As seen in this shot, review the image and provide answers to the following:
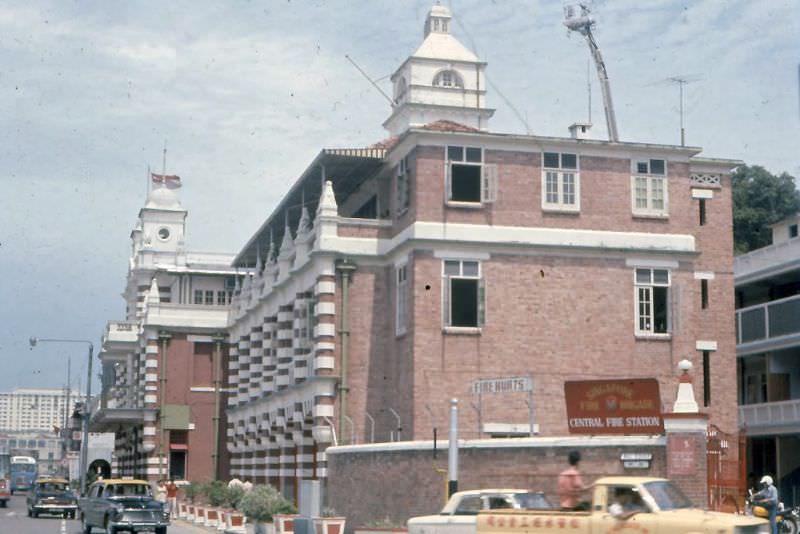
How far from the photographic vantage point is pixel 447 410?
4069 centimetres

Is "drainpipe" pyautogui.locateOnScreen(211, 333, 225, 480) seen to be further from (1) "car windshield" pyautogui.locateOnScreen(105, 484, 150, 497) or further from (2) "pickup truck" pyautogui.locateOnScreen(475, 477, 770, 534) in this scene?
(2) "pickup truck" pyautogui.locateOnScreen(475, 477, 770, 534)

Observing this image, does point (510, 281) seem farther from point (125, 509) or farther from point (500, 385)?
point (125, 509)

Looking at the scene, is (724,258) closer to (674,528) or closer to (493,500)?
(493,500)

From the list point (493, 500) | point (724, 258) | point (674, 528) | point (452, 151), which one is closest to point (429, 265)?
point (452, 151)

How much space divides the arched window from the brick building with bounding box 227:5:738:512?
1150 inches

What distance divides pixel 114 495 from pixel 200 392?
3310cm

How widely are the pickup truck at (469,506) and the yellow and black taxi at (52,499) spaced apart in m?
33.5

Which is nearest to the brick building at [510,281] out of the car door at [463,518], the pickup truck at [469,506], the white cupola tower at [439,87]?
the pickup truck at [469,506]

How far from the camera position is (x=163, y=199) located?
314 feet

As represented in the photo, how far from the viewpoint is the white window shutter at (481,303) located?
41625 millimetres

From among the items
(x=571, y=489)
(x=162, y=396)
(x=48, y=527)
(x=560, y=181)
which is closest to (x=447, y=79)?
(x=162, y=396)

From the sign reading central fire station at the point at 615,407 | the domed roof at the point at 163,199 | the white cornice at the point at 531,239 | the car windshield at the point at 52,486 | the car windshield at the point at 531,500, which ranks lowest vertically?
the car windshield at the point at 52,486

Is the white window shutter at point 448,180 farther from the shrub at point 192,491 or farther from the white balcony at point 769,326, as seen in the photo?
the shrub at point 192,491

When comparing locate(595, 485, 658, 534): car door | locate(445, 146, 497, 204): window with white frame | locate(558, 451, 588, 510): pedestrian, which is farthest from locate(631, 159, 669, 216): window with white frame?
locate(595, 485, 658, 534): car door
